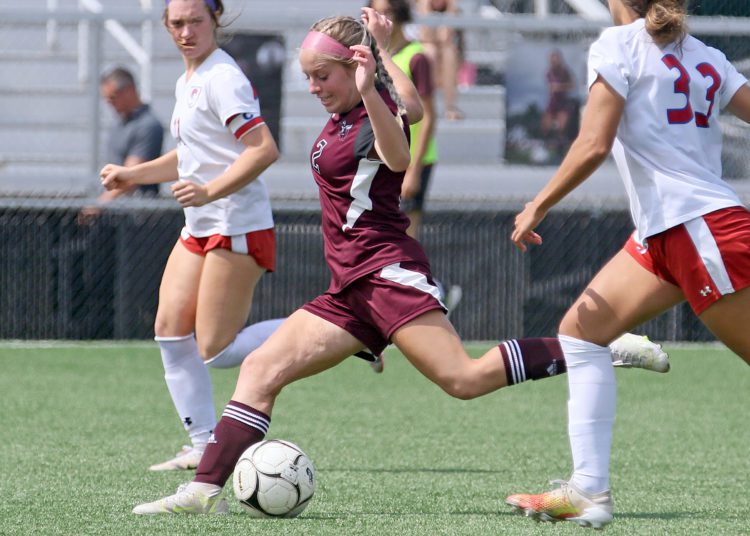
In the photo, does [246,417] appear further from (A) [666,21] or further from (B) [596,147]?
(A) [666,21]

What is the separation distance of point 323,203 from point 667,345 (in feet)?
22.6

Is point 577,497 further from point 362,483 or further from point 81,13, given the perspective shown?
point 81,13

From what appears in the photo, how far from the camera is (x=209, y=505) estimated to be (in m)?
4.36

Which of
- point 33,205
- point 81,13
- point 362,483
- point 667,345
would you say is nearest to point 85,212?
point 33,205

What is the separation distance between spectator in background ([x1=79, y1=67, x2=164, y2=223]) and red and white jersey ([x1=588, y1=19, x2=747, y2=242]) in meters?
6.78

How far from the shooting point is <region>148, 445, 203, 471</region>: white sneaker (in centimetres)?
544

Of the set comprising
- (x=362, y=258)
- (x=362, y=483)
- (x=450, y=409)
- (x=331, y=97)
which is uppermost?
(x=331, y=97)

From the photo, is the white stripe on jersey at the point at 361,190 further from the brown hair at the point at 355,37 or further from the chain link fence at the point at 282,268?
the chain link fence at the point at 282,268

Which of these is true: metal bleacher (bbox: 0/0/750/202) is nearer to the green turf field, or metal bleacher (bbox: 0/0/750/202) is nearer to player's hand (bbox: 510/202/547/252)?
the green turf field

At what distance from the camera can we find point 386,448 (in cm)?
605

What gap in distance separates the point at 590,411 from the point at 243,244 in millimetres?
1810

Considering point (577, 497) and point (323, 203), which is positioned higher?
point (323, 203)

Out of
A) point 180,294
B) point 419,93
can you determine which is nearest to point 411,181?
→ point 419,93

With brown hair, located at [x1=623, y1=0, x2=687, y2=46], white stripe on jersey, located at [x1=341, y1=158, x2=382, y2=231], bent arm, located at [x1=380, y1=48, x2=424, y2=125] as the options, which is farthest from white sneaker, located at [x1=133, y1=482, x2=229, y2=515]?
brown hair, located at [x1=623, y1=0, x2=687, y2=46]
